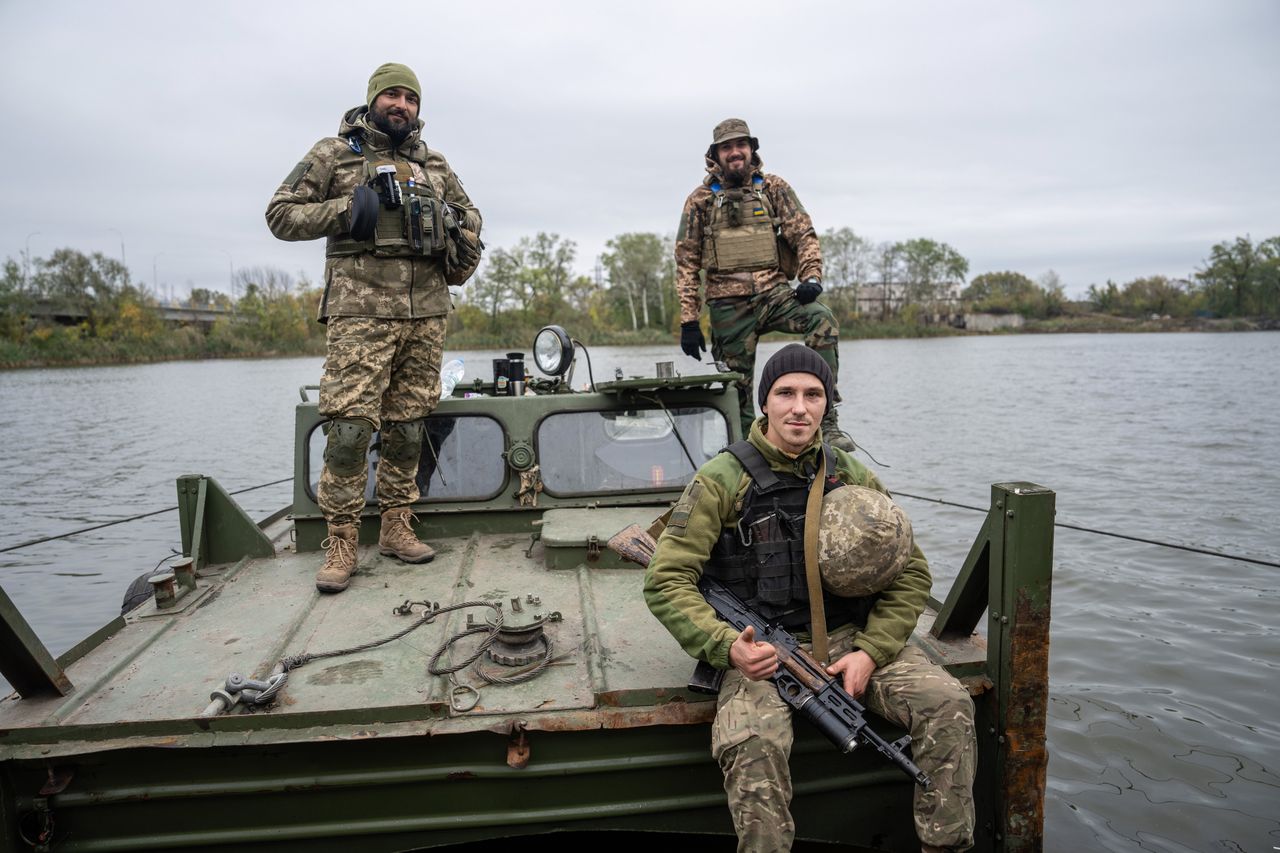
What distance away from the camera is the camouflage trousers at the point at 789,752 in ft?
9.11

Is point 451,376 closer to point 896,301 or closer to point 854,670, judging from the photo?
point 854,670

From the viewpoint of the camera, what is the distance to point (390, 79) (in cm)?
436

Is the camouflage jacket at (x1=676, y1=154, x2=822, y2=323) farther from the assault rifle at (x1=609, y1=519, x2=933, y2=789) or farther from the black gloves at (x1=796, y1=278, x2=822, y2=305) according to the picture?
the assault rifle at (x1=609, y1=519, x2=933, y2=789)

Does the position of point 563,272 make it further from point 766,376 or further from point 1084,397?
point 766,376

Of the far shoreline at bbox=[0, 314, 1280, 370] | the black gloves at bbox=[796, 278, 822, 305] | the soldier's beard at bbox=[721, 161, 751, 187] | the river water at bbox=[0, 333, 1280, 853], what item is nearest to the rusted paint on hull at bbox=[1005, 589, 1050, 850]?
the river water at bbox=[0, 333, 1280, 853]

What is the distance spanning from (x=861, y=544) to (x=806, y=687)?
1.61 ft

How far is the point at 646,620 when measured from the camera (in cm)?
381

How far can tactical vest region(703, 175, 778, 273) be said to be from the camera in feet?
19.0

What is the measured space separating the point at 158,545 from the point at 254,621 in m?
8.41

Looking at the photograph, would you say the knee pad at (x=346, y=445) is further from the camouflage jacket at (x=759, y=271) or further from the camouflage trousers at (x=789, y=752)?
the camouflage jacket at (x=759, y=271)

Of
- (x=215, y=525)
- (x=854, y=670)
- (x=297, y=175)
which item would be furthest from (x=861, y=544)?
(x=215, y=525)

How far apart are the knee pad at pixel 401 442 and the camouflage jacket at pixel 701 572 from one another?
2.01 metres

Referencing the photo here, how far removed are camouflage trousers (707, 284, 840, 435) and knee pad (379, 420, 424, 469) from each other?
200 cm

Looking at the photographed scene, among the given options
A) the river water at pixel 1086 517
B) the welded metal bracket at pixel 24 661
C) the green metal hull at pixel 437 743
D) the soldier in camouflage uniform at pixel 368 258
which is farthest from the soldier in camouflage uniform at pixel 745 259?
the welded metal bracket at pixel 24 661
